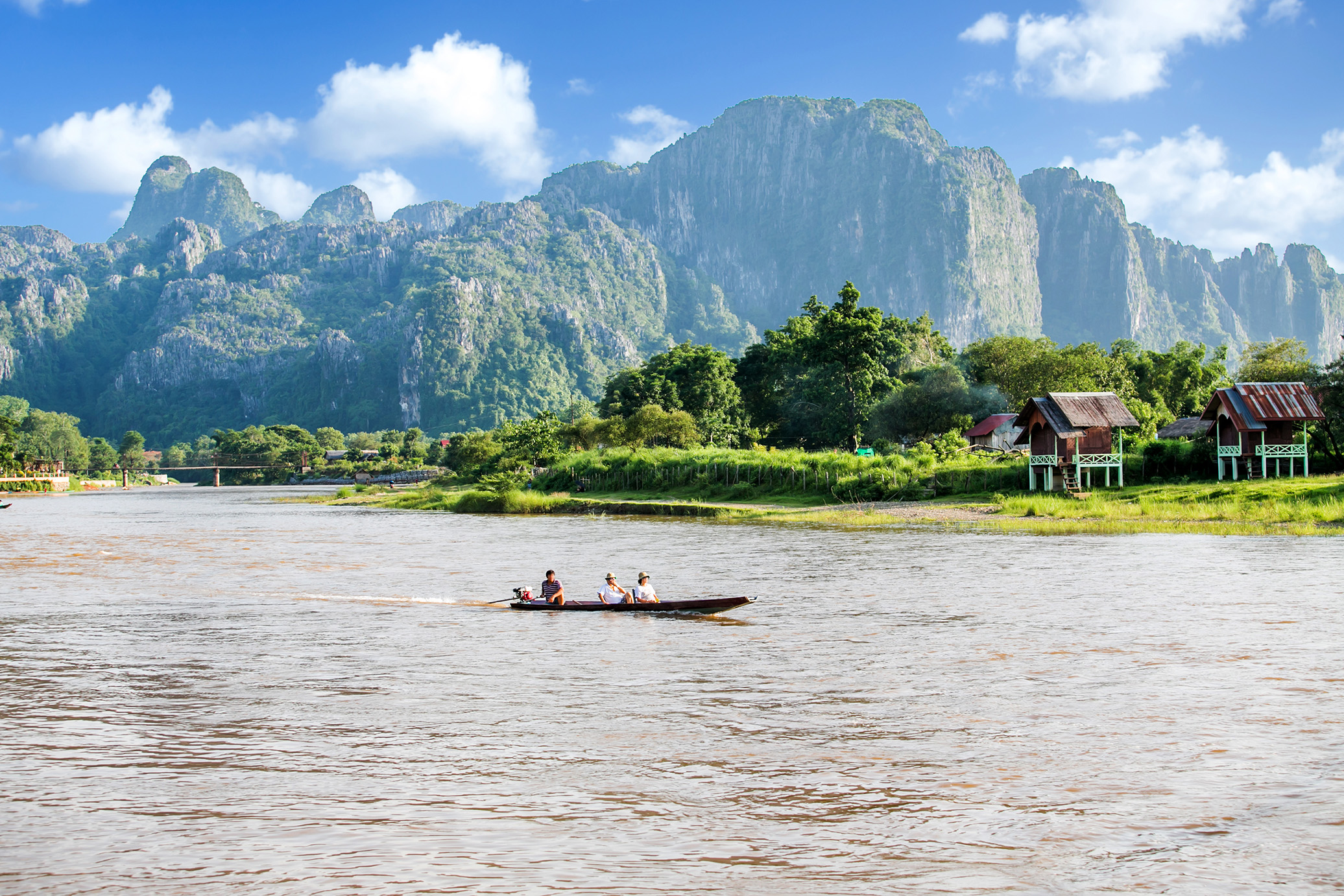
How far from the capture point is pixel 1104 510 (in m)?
42.1

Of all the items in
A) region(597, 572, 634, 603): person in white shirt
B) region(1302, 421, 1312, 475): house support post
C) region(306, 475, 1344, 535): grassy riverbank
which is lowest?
region(597, 572, 634, 603): person in white shirt

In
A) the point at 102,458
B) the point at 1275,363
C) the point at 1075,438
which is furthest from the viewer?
the point at 102,458

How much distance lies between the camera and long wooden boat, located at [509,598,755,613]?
65.4ft

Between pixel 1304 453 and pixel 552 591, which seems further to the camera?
pixel 1304 453

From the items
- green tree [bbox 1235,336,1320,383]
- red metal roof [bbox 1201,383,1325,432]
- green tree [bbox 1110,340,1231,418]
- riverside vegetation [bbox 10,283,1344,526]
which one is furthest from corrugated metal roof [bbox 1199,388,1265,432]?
green tree [bbox 1110,340,1231,418]

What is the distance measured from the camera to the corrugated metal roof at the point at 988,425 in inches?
2857

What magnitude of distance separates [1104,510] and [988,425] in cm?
3207

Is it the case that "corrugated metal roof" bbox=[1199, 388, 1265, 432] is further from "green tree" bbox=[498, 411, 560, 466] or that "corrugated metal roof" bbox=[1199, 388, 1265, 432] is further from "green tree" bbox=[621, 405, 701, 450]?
"green tree" bbox=[498, 411, 560, 466]

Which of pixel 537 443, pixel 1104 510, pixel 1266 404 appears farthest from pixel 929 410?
pixel 1104 510

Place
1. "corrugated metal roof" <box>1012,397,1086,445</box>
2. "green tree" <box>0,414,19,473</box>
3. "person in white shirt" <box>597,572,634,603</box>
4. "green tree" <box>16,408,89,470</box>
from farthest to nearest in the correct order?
"green tree" <box>16,408,89,470</box>, "green tree" <box>0,414,19,473</box>, "corrugated metal roof" <box>1012,397,1086,445</box>, "person in white shirt" <box>597,572,634,603</box>

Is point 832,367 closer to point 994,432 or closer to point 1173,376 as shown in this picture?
point 994,432

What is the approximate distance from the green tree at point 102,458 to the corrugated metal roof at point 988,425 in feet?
550

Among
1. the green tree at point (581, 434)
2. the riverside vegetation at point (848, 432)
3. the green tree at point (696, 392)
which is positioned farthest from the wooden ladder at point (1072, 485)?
the green tree at point (581, 434)

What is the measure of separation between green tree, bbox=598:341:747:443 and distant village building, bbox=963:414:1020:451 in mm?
19981
